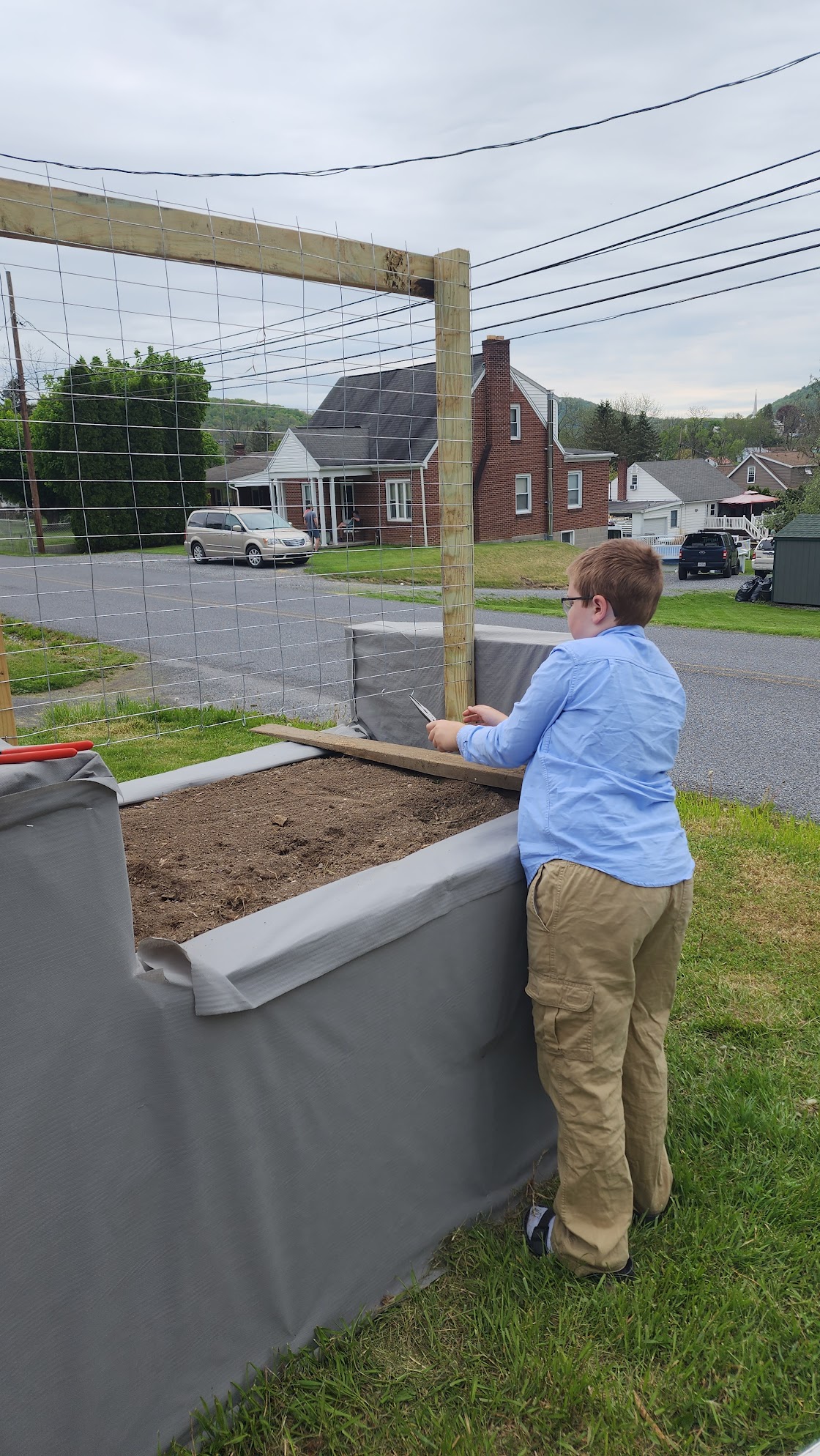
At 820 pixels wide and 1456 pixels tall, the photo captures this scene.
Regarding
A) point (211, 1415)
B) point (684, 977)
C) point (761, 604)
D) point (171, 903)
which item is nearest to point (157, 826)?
point (171, 903)

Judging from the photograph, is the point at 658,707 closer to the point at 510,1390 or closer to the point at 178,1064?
the point at 178,1064

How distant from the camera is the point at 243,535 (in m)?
3.38

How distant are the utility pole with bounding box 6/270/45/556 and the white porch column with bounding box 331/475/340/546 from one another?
1.14 metres

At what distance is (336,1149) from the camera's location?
1.73 metres

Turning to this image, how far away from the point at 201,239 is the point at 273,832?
62.6 inches

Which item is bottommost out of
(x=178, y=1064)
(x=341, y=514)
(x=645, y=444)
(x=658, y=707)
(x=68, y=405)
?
(x=178, y=1064)

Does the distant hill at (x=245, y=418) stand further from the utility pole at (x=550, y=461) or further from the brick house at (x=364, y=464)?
the utility pole at (x=550, y=461)

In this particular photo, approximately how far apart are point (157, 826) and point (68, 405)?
1.16 meters

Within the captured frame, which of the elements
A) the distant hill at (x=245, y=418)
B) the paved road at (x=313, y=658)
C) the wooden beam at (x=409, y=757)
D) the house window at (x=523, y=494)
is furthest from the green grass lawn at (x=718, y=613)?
the house window at (x=523, y=494)

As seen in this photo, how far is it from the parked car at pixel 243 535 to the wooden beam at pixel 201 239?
68 centimetres

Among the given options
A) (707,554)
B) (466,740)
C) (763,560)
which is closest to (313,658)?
(466,740)

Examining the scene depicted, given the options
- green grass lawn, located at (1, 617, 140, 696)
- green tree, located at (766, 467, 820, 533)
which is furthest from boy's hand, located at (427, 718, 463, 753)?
green tree, located at (766, 467, 820, 533)

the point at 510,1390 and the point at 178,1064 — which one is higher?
the point at 178,1064

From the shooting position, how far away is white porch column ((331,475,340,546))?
332cm
